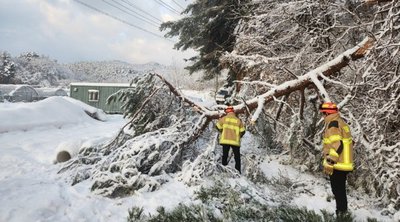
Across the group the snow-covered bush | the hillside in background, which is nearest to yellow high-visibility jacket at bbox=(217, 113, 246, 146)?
the snow-covered bush

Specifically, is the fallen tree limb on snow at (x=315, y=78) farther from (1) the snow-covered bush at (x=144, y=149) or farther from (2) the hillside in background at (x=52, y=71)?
(2) the hillside in background at (x=52, y=71)

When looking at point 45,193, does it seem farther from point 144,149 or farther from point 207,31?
point 207,31

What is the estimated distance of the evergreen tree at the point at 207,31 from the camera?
499 inches

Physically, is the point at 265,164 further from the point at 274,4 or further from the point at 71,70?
the point at 71,70

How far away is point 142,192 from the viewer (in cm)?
671

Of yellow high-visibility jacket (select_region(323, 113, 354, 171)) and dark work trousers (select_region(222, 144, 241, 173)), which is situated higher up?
yellow high-visibility jacket (select_region(323, 113, 354, 171))

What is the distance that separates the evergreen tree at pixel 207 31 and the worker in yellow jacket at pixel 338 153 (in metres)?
7.08

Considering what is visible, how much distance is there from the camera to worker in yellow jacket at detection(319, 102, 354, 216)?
16.7 feet

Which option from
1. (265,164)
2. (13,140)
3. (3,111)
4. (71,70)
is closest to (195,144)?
(265,164)

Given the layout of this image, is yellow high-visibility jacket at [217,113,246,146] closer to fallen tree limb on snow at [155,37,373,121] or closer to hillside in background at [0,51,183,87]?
fallen tree limb on snow at [155,37,373,121]

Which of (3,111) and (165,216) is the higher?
(3,111)

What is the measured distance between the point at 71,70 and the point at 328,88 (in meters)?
120

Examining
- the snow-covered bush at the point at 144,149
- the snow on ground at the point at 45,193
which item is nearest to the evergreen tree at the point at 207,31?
the snow-covered bush at the point at 144,149

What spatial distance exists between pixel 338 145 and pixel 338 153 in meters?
0.12
